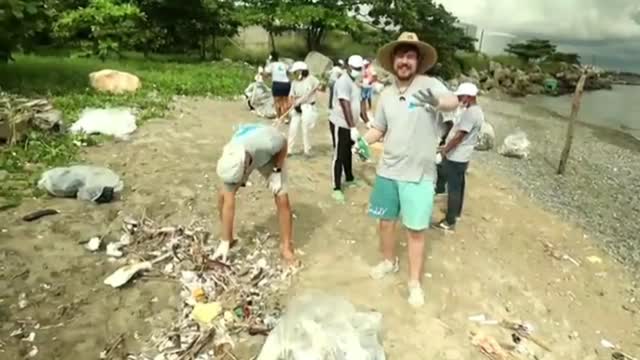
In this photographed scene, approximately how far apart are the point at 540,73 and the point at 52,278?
144ft

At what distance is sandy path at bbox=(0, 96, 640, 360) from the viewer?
4570 millimetres

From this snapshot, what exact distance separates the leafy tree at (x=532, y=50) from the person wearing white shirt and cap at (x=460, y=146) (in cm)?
4430

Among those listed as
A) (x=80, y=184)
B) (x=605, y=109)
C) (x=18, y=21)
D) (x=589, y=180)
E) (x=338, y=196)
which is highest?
(x=18, y=21)

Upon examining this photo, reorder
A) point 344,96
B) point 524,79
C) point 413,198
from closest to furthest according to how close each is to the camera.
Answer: point 413,198, point 344,96, point 524,79

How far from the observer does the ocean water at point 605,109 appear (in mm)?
27359

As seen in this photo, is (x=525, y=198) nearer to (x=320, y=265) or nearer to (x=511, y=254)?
(x=511, y=254)

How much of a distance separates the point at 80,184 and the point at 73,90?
7842 mm

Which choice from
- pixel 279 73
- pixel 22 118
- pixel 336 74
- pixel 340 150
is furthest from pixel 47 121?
pixel 279 73

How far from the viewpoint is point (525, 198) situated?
10.2m

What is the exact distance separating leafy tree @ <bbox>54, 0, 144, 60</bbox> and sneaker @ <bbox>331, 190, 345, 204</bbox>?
15586 millimetres

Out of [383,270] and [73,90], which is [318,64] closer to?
[73,90]

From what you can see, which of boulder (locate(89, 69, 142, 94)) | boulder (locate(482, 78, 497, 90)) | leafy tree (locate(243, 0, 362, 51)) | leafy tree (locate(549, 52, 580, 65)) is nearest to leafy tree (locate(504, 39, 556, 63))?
leafy tree (locate(549, 52, 580, 65))

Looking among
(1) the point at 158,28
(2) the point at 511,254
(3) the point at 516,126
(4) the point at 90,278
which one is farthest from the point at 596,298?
(1) the point at 158,28

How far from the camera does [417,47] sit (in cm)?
472
